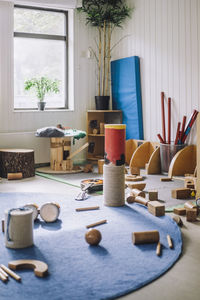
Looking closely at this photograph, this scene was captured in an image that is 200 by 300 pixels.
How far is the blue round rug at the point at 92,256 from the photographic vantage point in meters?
2.33

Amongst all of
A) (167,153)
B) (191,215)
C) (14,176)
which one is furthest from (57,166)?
(191,215)

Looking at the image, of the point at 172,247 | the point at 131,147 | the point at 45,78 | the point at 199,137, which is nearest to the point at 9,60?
the point at 45,78

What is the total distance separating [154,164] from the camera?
6164mm

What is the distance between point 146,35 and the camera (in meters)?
6.69

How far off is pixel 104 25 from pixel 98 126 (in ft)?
5.58

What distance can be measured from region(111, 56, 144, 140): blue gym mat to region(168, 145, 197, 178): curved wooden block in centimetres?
121

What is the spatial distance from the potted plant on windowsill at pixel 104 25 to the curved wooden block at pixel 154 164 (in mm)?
1495

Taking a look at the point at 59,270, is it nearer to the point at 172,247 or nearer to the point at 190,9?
the point at 172,247

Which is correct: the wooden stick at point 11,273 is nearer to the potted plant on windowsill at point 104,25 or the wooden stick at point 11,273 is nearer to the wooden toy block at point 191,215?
the wooden toy block at point 191,215

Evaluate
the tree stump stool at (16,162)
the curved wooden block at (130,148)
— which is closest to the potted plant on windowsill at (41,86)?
the tree stump stool at (16,162)

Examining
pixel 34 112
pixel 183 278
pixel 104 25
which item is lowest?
pixel 183 278

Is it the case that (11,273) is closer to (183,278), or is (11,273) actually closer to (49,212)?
(183,278)

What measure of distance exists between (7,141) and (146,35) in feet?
8.87

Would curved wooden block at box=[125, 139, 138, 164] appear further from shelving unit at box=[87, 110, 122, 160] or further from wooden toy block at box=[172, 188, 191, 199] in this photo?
wooden toy block at box=[172, 188, 191, 199]
